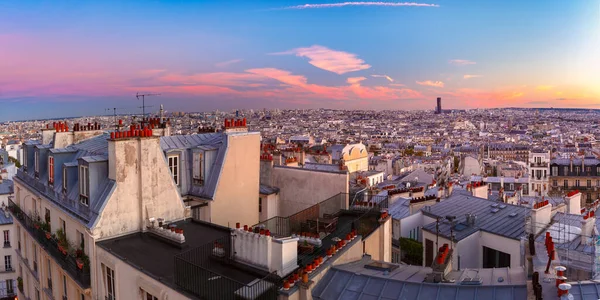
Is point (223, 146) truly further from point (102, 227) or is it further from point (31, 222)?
point (31, 222)

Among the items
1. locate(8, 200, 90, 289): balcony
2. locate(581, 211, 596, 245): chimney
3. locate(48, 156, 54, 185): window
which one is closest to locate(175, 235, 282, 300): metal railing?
locate(8, 200, 90, 289): balcony

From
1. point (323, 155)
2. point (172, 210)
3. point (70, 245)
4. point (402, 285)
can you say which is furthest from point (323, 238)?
point (323, 155)

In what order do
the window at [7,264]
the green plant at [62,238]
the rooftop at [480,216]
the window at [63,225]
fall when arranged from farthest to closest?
the window at [7,264] < the rooftop at [480,216] < the window at [63,225] < the green plant at [62,238]

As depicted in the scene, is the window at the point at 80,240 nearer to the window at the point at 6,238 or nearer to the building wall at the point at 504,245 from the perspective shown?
the building wall at the point at 504,245

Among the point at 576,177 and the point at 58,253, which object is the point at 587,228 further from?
the point at 576,177

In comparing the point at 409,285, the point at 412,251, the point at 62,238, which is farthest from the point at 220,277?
the point at 412,251

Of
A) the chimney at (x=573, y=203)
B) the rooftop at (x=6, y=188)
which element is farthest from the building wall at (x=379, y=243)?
the rooftop at (x=6, y=188)

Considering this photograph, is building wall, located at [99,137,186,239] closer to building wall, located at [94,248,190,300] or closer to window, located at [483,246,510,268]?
→ building wall, located at [94,248,190,300]
